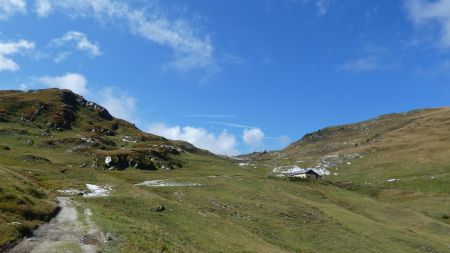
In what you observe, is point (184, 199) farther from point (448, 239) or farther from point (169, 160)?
point (169, 160)

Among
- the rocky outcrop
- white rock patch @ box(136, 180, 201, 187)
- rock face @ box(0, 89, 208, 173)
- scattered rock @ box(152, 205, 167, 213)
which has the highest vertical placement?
rock face @ box(0, 89, 208, 173)

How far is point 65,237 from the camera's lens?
1265 inches

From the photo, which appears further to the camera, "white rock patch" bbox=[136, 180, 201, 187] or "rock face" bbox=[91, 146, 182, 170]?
"rock face" bbox=[91, 146, 182, 170]

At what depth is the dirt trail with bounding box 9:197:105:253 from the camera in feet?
92.2

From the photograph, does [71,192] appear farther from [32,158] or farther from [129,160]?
[129,160]

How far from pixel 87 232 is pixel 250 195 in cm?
5102

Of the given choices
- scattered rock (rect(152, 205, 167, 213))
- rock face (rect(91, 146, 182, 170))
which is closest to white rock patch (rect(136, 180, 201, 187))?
scattered rock (rect(152, 205, 167, 213))

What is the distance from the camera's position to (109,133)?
193500mm

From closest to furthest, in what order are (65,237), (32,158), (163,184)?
1. (65,237)
2. (163,184)
3. (32,158)

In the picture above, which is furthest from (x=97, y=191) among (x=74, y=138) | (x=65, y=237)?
(x=74, y=138)

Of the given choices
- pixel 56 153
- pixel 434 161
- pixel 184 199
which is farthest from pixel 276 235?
pixel 434 161

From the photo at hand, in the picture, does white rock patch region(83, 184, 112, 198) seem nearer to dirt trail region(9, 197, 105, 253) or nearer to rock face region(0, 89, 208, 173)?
dirt trail region(9, 197, 105, 253)

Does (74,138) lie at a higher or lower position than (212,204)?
higher

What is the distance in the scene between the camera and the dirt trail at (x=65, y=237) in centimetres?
2812
